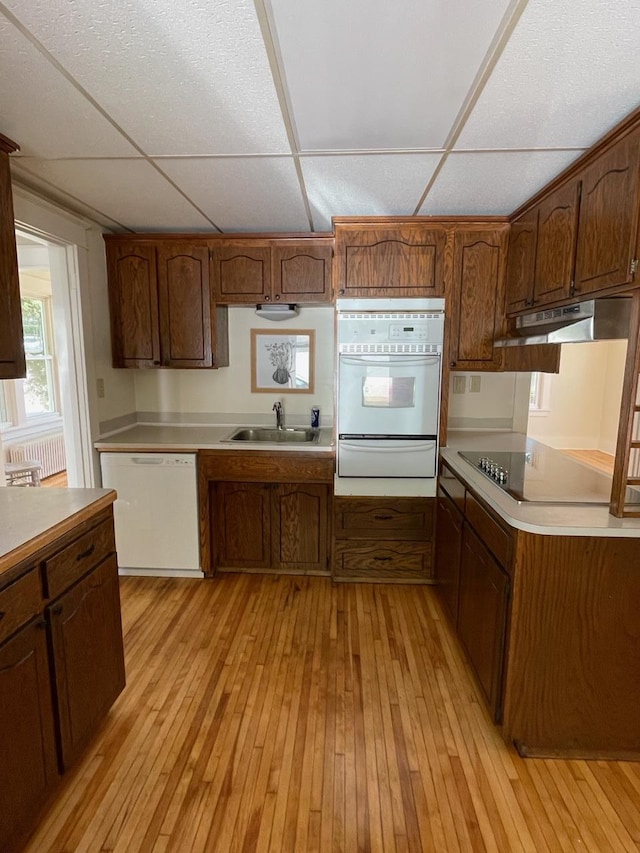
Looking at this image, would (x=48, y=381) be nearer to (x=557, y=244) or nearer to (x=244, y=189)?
(x=244, y=189)

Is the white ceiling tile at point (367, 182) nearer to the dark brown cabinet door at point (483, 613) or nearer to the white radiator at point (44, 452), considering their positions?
the dark brown cabinet door at point (483, 613)

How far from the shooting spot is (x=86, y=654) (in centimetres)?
→ 158

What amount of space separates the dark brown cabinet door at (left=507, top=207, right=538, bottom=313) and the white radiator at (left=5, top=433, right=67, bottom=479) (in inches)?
175

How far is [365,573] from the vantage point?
9.53ft

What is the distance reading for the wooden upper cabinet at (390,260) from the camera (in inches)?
103

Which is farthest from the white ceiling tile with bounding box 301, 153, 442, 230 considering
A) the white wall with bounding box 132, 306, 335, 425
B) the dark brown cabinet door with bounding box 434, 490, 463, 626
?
the dark brown cabinet door with bounding box 434, 490, 463, 626

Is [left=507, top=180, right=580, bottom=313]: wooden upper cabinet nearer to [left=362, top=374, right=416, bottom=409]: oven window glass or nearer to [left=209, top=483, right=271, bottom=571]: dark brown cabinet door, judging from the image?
[left=362, top=374, right=416, bottom=409]: oven window glass

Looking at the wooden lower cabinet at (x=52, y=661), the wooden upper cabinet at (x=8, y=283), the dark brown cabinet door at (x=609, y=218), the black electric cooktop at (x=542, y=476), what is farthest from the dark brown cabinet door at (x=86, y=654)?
the dark brown cabinet door at (x=609, y=218)

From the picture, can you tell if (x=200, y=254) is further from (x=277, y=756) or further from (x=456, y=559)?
(x=277, y=756)

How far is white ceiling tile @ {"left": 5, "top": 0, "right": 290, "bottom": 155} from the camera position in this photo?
3.55 feet

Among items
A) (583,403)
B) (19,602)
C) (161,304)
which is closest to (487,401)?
(161,304)

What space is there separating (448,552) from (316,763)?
4.13 feet

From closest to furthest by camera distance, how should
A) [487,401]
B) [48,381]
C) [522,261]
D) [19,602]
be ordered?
[19,602], [522,261], [487,401], [48,381]

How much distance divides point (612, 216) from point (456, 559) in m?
1.65
